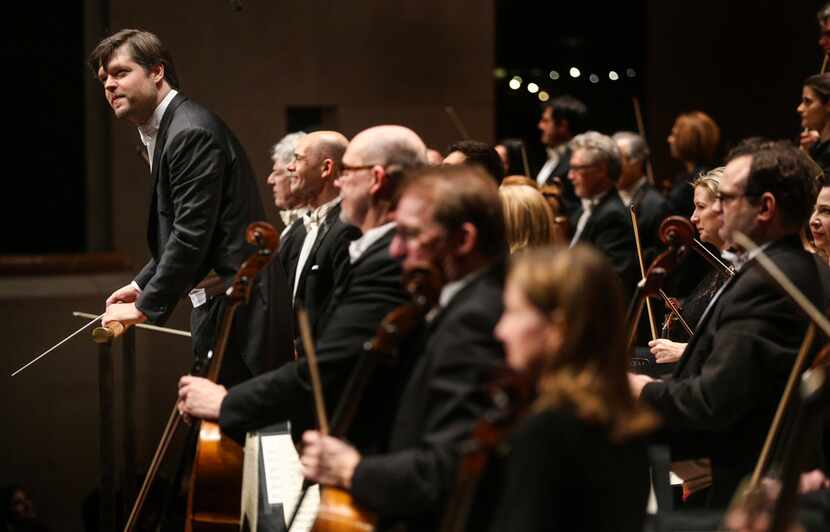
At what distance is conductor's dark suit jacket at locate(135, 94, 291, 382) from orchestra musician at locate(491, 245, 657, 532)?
6.03 ft

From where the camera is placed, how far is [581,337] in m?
2.15

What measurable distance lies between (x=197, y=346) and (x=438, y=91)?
419 cm

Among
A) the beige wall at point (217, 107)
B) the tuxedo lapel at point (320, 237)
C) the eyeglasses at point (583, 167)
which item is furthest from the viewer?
the beige wall at point (217, 107)

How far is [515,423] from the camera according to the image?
219 cm

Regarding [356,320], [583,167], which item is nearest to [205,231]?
[356,320]

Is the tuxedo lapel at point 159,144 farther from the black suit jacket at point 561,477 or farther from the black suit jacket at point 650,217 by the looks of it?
the black suit jacket at point 650,217

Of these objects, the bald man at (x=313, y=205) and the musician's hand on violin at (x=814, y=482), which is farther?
the bald man at (x=313, y=205)

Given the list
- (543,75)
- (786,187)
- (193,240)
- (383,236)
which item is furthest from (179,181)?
(543,75)

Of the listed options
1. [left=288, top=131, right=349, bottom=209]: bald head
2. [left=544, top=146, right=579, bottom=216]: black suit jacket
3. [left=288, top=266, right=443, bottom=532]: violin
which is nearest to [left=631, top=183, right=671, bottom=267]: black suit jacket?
[left=544, top=146, right=579, bottom=216]: black suit jacket

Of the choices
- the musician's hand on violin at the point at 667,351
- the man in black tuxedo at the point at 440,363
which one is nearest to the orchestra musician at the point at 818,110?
the musician's hand on violin at the point at 667,351

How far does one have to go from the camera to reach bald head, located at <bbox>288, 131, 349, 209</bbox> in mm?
5008

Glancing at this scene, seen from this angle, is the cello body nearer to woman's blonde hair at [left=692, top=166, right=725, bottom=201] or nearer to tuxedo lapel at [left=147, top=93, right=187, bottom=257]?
tuxedo lapel at [left=147, top=93, right=187, bottom=257]

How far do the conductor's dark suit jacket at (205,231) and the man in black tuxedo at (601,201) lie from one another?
2.26m

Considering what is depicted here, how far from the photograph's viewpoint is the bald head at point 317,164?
5.01 m
